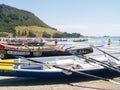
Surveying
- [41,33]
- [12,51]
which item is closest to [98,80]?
[12,51]

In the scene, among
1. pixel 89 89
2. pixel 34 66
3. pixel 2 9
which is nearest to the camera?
pixel 89 89

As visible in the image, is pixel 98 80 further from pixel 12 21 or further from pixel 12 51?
pixel 12 21

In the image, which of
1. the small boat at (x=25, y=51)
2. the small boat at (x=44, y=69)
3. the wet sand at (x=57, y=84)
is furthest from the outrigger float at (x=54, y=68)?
the small boat at (x=25, y=51)

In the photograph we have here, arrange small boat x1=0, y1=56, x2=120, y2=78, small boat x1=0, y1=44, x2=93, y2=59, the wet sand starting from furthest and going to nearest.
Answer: small boat x1=0, y1=44, x2=93, y2=59, small boat x1=0, y1=56, x2=120, y2=78, the wet sand

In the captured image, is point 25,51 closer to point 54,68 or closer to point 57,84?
point 54,68

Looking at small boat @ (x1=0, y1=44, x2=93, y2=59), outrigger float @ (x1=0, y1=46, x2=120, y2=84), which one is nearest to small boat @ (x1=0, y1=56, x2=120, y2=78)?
outrigger float @ (x1=0, y1=46, x2=120, y2=84)

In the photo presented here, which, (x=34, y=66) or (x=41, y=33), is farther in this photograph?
(x=41, y=33)

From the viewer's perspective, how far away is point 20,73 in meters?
11.2

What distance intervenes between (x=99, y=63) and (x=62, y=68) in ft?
6.02

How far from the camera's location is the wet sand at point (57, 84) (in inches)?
429

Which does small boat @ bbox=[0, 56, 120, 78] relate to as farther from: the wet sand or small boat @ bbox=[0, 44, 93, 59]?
small boat @ bbox=[0, 44, 93, 59]

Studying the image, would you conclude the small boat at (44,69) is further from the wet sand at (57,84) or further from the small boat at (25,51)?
the small boat at (25,51)

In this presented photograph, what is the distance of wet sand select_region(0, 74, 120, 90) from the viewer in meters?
10.9

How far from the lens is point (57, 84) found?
1158cm
